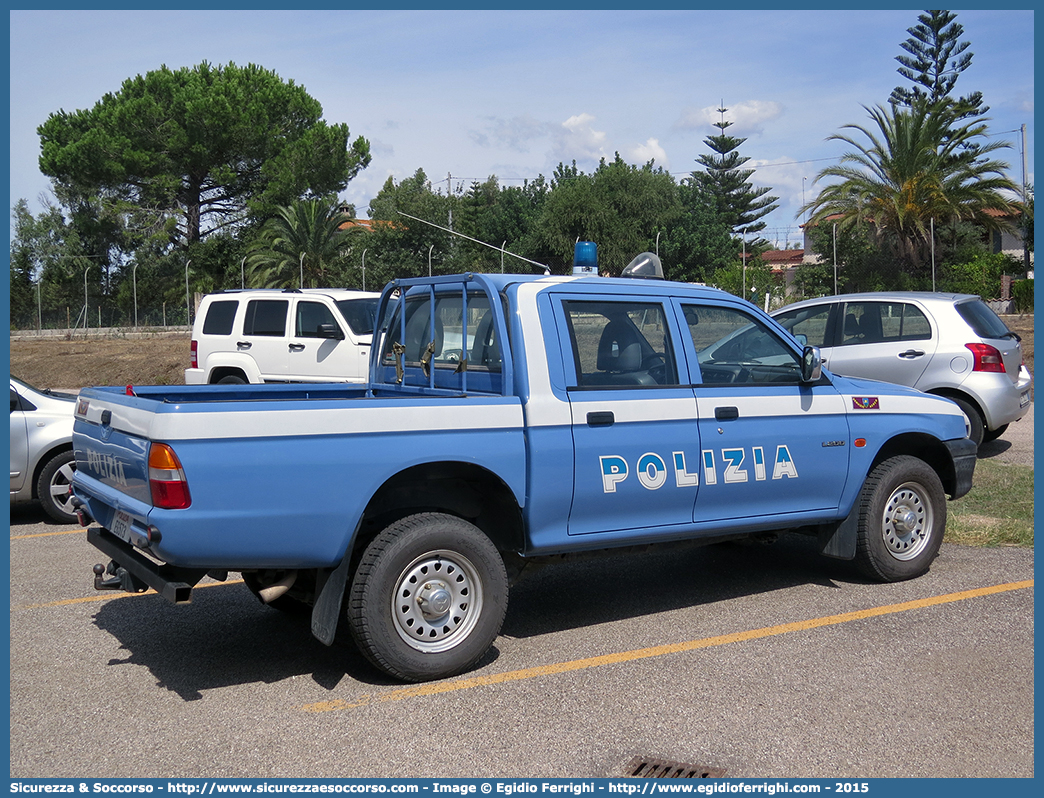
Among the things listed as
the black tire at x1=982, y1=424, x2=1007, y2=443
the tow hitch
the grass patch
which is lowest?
the grass patch

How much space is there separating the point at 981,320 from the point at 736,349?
5.91 metres

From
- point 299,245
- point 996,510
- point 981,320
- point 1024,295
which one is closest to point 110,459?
point 996,510

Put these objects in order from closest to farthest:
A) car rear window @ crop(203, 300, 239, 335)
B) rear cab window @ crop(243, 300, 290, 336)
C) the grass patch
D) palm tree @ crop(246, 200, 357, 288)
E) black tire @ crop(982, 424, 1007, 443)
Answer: the grass patch, black tire @ crop(982, 424, 1007, 443), rear cab window @ crop(243, 300, 290, 336), car rear window @ crop(203, 300, 239, 335), palm tree @ crop(246, 200, 357, 288)

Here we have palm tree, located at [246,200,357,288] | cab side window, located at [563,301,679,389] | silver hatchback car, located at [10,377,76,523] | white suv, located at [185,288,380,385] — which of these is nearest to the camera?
cab side window, located at [563,301,679,389]

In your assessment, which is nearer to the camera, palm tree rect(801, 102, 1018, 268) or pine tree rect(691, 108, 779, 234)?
palm tree rect(801, 102, 1018, 268)

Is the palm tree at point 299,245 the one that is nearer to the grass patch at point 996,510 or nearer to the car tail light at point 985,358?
the car tail light at point 985,358

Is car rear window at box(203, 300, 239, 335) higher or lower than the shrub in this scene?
lower

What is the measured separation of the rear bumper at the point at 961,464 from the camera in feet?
22.6

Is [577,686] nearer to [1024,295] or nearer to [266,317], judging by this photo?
[266,317]

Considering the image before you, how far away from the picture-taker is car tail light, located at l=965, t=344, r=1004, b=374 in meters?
10.5

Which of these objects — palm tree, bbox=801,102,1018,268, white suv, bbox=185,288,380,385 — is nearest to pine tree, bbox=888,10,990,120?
palm tree, bbox=801,102,1018,268

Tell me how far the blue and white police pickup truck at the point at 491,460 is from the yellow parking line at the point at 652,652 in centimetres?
11

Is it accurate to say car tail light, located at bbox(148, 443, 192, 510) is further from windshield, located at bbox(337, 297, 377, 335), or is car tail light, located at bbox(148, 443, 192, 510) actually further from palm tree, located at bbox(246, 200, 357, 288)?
palm tree, located at bbox(246, 200, 357, 288)

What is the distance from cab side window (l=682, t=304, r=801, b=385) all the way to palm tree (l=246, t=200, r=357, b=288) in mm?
45238
